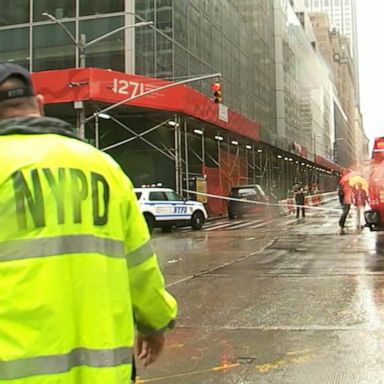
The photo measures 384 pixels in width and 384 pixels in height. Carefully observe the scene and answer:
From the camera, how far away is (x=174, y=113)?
2802 centimetres

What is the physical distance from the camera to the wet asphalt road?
4777 mm

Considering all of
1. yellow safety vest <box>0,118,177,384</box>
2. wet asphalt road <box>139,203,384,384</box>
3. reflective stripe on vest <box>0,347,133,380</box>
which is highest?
yellow safety vest <box>0,118,177,384</box>

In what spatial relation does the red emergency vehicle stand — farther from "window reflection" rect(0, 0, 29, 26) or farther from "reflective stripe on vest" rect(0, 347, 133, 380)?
"window reflection" rect(0, 0, 29, 26)

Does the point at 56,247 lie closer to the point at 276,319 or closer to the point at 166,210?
the point at 276,319

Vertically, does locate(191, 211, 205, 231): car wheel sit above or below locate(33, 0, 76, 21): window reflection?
below

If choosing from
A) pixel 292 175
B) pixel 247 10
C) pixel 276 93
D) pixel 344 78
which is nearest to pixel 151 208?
pixel 247 10

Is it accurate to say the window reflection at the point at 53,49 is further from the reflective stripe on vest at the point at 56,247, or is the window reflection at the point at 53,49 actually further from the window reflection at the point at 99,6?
the reflective stripe on vest at the point at 56,247

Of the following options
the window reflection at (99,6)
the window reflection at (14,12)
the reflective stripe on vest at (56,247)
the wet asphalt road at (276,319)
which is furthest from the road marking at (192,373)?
the window reflection at (14,12)

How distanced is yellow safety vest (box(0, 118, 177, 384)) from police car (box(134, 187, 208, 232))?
19.1m

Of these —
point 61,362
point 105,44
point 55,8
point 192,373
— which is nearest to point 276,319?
point 192,373

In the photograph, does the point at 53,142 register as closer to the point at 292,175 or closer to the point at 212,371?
the point at 212,371

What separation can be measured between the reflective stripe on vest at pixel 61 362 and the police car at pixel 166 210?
19.2m

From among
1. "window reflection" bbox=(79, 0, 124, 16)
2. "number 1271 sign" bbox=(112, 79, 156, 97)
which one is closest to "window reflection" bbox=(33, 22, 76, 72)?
"window reflection" bbox=(79, 0, 124, 16)

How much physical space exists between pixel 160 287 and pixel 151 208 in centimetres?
1979
